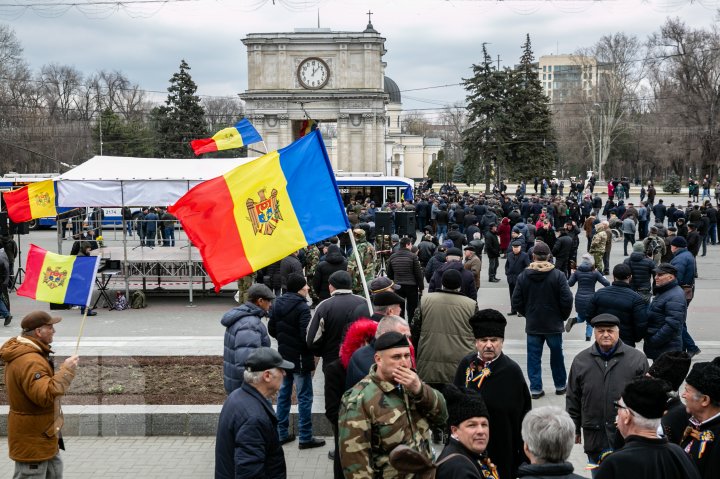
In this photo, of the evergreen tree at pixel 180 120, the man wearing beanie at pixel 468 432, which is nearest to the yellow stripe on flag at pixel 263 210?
the man wearing beanie at pixel 468 432

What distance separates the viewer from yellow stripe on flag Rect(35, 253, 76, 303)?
8.32m

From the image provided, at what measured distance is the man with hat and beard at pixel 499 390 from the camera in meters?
5.85

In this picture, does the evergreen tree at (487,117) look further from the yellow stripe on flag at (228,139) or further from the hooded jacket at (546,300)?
the hooded jacket at (546,300)

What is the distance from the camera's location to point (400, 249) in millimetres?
13711

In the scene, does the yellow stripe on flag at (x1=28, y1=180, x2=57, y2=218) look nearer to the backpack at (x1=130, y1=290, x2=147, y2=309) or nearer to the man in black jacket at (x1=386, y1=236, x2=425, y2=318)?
the backpack at (x1=130, y1=290, x2=147, y2=309)

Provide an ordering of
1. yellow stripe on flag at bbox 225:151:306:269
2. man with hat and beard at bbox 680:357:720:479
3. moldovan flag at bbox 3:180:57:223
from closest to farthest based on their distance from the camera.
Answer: man with hat and beard at bbox 680:357:720:479 < yellow stripe on flag at bbox 225:151:306:269 < moldovan flag at bbox 3:180:57:223

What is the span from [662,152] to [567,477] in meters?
73.8

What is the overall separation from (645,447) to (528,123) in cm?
6144

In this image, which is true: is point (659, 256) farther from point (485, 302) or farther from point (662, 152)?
point (662, 152)

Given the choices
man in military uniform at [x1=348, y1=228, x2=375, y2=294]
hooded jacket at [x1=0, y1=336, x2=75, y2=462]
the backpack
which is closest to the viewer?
hooded jacket at [x1=0, y1=336, x2=75, y2=462]

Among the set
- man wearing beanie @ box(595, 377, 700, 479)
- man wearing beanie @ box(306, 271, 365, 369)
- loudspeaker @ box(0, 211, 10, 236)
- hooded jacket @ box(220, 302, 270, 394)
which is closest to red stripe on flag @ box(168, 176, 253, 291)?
hooded jacket @ box(220, 302, 270, 394)

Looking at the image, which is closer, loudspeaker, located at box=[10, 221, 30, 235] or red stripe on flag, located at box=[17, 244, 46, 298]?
red stripe on flag, located at box=[17, 244, 46, 298]

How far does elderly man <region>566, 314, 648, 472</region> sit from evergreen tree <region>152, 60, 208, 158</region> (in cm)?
6553

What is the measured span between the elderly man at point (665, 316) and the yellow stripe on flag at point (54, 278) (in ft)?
20.3
